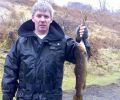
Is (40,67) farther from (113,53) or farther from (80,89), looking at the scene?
(113,53)

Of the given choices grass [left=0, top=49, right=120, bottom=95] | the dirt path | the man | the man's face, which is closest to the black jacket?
the man

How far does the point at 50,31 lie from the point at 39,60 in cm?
44

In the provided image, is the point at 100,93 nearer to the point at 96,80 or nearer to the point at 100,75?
the point at 96,80


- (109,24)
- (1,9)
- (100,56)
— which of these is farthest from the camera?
(109,24)

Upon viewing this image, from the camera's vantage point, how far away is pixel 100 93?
42.9 ft

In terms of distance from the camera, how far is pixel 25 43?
17.3 feet

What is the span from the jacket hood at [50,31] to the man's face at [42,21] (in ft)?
0.33

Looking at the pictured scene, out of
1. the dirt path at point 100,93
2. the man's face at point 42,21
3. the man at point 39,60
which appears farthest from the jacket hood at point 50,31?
the dirt path at point 100,93

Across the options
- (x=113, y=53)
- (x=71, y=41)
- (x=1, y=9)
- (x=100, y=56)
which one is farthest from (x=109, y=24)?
(x=71, y=41)

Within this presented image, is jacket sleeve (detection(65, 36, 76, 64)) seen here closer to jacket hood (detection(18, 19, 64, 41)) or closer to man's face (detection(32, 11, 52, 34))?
jacket hood (detection(18, 19, 64, 41))

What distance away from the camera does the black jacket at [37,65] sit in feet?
16.8

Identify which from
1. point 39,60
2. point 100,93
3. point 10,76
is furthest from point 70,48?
point 100,93

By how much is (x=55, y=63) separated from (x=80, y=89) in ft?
1.57

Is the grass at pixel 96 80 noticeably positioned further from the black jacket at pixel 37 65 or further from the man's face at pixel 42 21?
the man's face at pixel 42 21
